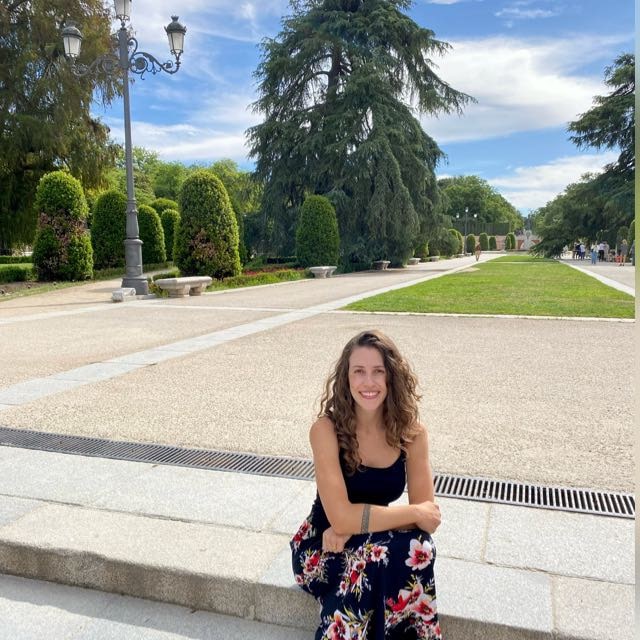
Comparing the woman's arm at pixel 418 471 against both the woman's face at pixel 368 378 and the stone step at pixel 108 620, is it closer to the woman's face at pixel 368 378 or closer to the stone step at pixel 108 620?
the woman's face at pixel 368 378

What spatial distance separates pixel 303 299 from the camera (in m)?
14.1

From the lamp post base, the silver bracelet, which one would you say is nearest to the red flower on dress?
the silver bracelet

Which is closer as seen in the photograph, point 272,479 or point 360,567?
point 360,567

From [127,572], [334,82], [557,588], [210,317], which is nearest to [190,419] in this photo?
[127,572]

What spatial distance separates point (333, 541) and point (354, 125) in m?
26.7

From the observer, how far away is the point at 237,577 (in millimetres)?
2229

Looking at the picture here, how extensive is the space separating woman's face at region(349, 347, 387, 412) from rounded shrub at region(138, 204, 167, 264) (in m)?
24.9

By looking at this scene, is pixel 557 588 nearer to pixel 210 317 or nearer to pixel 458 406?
pixel 458 406

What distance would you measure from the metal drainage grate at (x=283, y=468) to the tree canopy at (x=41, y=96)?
71.3ft

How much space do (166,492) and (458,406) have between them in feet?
8.29

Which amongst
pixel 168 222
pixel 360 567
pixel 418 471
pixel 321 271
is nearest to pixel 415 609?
pixel 360 567

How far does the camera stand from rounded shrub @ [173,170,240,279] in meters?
16.9

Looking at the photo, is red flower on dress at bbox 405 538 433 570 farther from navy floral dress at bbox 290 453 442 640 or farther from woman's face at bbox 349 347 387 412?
woman's face at bbox 349 347 387 412

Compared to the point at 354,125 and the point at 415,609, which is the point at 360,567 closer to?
the point at 415,609
